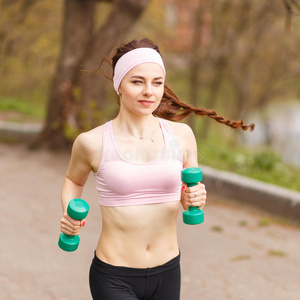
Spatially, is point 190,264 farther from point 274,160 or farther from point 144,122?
point 274,160

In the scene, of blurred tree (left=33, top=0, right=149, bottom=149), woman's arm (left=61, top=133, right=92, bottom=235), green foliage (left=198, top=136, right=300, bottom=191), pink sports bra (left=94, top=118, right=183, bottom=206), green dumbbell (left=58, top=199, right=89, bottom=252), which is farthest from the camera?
blurred tree (left=33, top=0, right=149, bottom=149)

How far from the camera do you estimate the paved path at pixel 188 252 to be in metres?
4.07

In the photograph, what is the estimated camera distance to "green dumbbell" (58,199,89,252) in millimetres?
2105

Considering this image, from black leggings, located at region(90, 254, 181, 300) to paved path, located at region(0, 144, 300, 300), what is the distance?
1.68 metres

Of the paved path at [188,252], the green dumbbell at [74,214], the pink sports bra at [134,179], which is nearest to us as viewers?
the green dumbbell at [74,214]

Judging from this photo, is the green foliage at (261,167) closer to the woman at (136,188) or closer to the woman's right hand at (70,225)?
the woman at (136,188)

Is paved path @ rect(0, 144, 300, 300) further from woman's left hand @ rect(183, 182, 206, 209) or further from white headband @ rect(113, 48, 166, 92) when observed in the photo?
white headband @ rect(113, 48, 166, 92)


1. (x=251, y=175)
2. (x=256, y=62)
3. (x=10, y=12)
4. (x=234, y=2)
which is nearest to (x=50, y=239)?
(x=251, y=175)

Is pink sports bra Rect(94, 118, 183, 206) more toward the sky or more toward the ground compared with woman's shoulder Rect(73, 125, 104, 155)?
more toward the ground

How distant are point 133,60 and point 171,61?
49.6 ft

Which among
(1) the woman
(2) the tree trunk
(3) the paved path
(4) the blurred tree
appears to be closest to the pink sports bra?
(1) the woman

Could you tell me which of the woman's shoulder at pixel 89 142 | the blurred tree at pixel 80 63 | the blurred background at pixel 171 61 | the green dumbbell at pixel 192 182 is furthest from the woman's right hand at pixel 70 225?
the blurred tree at pixel 80 63

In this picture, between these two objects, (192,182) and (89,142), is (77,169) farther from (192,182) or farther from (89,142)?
(192,182)

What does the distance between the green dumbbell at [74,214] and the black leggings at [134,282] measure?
0.57ft
